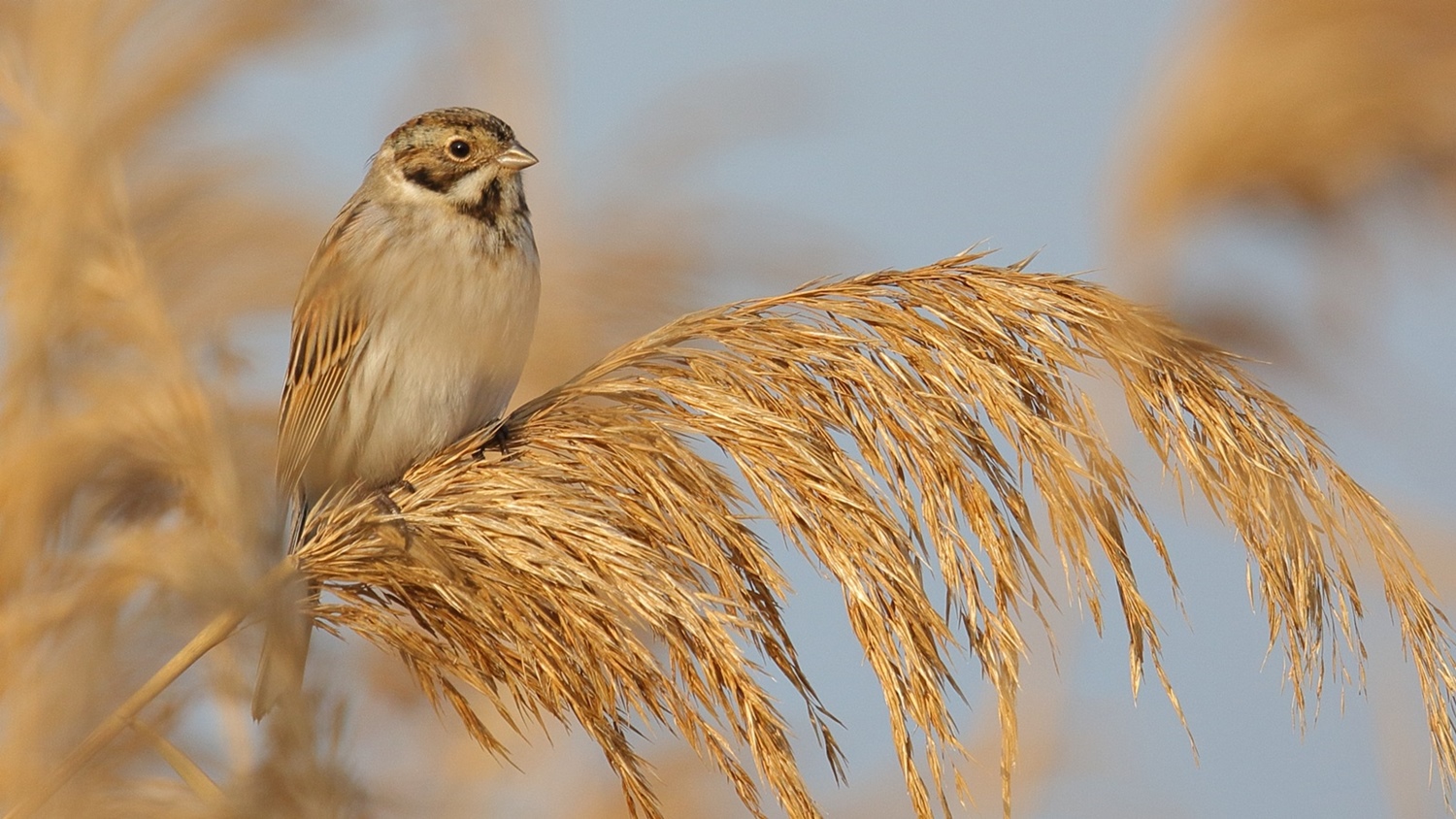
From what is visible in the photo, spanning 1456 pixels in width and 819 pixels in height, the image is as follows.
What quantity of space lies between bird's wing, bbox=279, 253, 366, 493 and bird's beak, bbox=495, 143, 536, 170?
505 mm

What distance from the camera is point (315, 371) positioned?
4.14 metres

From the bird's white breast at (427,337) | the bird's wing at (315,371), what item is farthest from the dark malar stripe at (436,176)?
the bird's wing at (315,371)

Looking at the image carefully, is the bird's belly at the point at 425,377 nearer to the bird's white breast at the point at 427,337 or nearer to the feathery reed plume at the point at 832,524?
the bird's white breast at the point at 427,337

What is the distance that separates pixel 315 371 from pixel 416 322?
0.30 metres

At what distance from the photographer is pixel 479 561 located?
2.29 metres

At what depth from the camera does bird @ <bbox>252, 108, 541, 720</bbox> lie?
3.95 m

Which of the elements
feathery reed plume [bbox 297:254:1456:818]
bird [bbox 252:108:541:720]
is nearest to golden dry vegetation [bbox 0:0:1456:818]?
feathery reed plume [bbox 297:254:1456:818]

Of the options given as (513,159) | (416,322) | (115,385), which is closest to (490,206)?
(513,159)

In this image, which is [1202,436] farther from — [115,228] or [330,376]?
[330,376]

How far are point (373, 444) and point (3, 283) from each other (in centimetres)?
175

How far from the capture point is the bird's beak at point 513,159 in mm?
4242

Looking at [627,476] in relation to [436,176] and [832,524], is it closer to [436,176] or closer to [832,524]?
[832,524]

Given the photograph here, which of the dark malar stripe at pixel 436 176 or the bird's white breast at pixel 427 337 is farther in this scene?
the dark malar stripe at pixel 436 176

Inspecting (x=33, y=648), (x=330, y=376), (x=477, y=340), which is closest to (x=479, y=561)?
(x=33, y=648)
